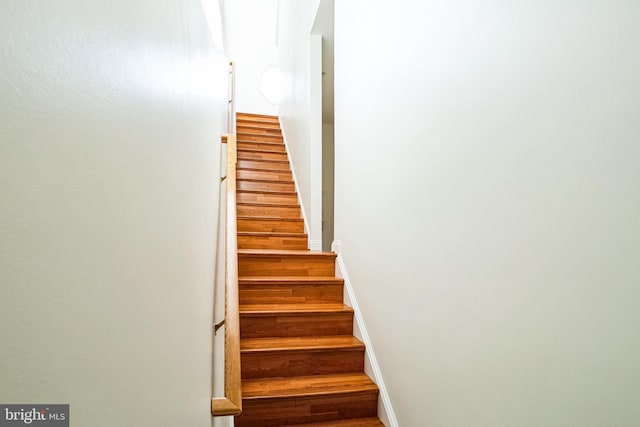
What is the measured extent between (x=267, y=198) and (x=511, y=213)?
3.32 m

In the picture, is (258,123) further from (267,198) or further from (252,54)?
(267,198)

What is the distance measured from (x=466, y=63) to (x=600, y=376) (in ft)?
3.34

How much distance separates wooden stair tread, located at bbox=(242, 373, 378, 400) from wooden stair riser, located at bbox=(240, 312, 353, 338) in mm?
308

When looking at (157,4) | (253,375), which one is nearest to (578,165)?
(157,4)

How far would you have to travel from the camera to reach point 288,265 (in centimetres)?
289

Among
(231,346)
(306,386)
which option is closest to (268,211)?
(306,386)

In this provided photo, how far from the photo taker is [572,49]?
90 cm

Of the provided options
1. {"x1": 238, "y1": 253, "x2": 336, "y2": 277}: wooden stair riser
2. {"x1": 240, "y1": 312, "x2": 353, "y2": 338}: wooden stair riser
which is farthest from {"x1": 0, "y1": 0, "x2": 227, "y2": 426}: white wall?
{"x1": 238, "y1": 253, "x2": 336, "y2": 277}: wooden stair riser

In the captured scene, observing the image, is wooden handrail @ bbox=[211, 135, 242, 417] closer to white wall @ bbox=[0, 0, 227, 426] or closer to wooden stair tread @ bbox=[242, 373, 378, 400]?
white wall @ bbox=[0, 0, 227, 426]

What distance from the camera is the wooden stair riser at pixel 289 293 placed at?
8.49ft

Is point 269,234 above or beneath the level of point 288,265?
above

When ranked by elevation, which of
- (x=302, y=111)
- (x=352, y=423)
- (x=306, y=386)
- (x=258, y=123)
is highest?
(x=258, y=123)

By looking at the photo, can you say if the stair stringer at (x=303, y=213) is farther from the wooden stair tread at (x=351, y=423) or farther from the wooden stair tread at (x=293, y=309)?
the wooden stair tread at (x=351, y=423)

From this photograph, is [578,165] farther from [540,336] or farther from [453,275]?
[453,275]
